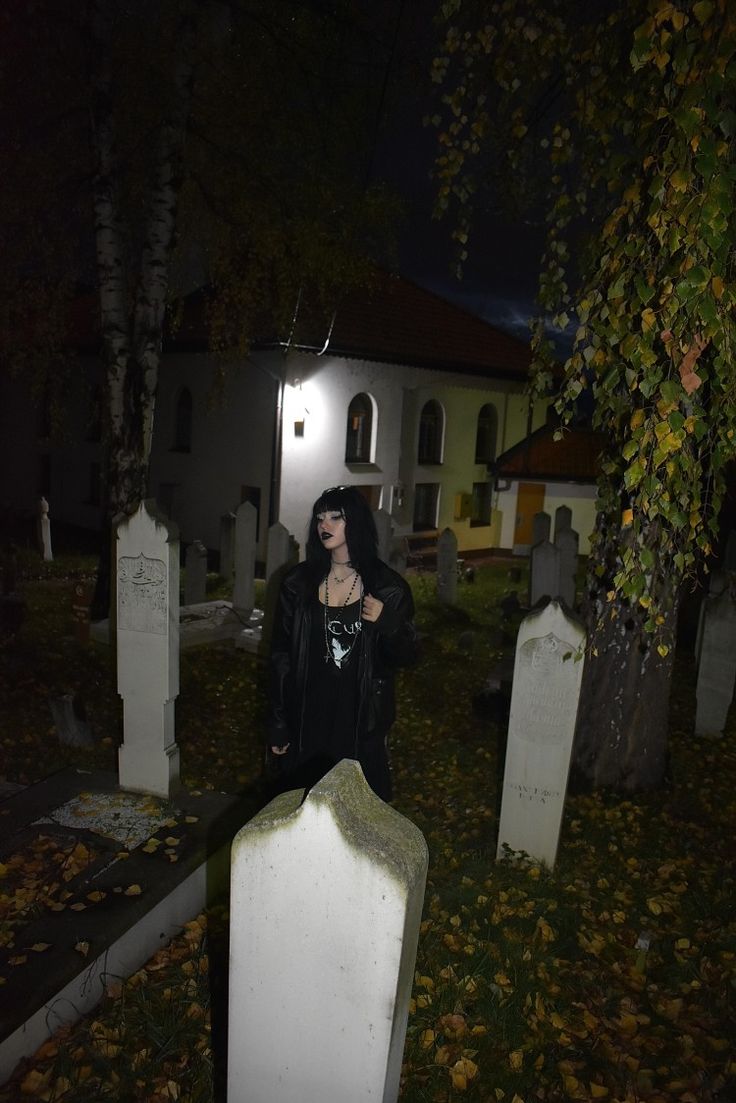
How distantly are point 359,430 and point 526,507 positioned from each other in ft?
17.1

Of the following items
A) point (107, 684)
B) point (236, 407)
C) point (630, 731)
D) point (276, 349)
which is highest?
point (276, 349)

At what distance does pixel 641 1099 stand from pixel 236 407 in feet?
47.3

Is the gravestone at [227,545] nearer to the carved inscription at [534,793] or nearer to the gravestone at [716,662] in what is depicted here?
the gravestone at [716,662]

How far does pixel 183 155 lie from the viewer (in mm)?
8273

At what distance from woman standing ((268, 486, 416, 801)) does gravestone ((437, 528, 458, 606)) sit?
27.4ft

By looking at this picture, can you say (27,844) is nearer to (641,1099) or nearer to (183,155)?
(641,1099)

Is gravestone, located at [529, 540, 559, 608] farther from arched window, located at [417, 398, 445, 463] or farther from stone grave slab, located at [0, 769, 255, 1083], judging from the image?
arched window, located at [417, 398, 445, 463]

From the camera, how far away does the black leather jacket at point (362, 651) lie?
144 inches

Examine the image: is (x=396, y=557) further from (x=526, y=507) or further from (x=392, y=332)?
(x=526, y=507)

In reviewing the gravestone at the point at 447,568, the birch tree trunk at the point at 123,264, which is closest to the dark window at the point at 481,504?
the gravestone at the point at 447,568

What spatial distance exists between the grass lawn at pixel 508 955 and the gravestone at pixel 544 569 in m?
3.56

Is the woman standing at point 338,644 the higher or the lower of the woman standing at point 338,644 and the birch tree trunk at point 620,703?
the higher

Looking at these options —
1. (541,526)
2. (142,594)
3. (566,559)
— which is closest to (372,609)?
(142,594)

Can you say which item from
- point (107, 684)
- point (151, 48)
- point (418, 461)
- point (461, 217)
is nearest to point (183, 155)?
point (151, 48)
